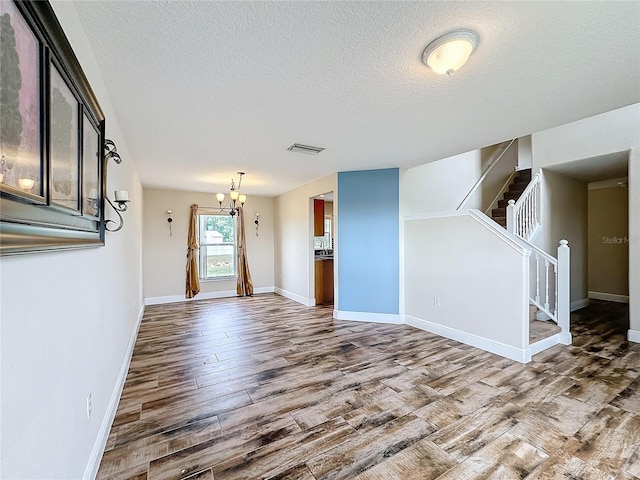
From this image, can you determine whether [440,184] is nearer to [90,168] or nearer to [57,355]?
[90,168]

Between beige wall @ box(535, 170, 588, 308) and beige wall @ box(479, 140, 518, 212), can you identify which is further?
beige wall @ box(479, 140, 518, 212)

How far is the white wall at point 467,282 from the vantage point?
120 inches

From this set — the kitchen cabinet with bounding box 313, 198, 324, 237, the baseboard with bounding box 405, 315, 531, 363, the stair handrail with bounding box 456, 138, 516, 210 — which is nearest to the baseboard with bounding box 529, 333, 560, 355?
the baseboard with bounding box 405, 315, 531, 363

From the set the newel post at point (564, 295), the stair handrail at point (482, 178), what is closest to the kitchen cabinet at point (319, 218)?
the stair handrail at point (482, 178)

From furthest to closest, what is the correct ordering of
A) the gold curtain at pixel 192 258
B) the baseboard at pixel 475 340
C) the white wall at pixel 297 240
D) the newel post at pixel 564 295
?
the gold curtain at pixel 192 258
the white wall at pixel 297 240
the newel post at pixel 564 295
the baseboard at pixel 475 340

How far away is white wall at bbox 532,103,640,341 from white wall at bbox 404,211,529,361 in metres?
2.03

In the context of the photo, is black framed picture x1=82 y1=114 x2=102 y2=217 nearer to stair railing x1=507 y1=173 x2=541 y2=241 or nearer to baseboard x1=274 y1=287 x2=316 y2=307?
→ baseboard x1=274 y1=287 x2=316 y2=307

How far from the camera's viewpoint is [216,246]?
6664mm

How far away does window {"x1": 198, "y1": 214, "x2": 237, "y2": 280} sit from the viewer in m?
6.50

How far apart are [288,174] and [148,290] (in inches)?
154

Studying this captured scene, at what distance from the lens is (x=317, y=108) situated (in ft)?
7.82

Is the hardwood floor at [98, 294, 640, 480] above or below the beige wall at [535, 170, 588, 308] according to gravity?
below

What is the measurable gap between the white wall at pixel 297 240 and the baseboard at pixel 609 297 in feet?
19.9

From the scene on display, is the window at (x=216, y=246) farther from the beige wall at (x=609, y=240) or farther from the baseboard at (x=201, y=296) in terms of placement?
the beige wall at (x=609, y=240)
